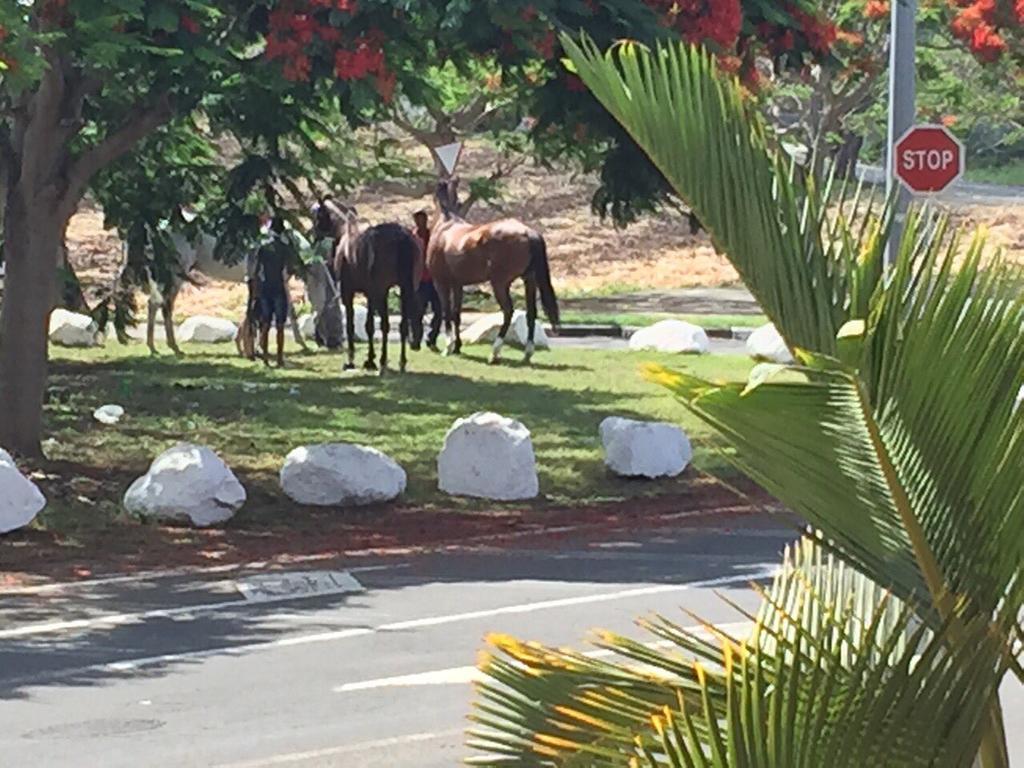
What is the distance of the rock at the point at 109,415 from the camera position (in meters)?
19.8

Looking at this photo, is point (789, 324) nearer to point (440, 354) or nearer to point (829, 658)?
point (829, 658)

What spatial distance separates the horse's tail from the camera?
26156 mm

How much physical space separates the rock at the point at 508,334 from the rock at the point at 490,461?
13.4 m

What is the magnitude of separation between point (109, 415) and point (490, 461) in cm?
541

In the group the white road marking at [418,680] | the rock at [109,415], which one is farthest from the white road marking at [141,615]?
the rock at [109,415]

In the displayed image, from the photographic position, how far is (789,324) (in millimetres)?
3564

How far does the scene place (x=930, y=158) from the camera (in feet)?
44.8

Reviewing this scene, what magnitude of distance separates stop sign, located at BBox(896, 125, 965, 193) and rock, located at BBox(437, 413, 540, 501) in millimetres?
3892

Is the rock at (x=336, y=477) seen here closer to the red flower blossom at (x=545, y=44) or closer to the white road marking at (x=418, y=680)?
the red flower blossom at (x=545, y=44)

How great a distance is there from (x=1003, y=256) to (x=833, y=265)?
0.32 m

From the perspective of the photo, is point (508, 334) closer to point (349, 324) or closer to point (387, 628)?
point (349, 324)

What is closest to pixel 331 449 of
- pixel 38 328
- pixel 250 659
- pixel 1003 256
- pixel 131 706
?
pixel 38 328

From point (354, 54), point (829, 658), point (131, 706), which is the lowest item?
point (131, 706)

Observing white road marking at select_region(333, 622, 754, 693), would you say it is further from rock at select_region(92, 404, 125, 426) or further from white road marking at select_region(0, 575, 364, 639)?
rock at select_region(92, 404, 125, 426)
